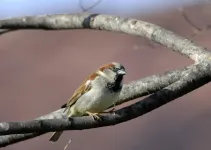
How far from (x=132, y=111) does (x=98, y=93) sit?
24.1 inches

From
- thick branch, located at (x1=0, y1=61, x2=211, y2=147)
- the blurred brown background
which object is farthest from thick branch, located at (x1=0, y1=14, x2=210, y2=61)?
the blurred brown background

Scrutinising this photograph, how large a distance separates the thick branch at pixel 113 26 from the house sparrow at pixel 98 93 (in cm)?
20

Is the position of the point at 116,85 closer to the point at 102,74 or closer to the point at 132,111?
the point at 102,74

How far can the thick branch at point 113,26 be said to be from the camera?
10.2ft

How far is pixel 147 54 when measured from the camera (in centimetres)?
704

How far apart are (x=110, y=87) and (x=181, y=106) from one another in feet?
8.19

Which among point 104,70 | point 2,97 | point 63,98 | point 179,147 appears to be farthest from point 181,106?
point 104,70

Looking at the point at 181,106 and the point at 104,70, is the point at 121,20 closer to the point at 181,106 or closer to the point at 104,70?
the point at 104,70

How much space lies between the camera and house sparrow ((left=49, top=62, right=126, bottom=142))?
316 cm

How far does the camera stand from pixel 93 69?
6.95 m

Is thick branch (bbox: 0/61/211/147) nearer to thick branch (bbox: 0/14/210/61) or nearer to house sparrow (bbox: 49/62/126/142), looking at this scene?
thick branch (bbox: 0/14/210/61)

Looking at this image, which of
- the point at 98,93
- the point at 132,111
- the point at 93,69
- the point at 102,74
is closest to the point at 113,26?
the point at 102,74

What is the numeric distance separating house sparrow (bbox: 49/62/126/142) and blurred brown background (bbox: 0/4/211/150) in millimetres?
540

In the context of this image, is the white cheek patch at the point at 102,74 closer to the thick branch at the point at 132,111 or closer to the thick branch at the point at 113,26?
the thick branch at the point at 113,26
